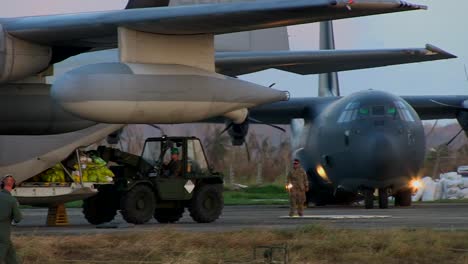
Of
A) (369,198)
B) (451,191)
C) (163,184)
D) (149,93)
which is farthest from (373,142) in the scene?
(451,191)

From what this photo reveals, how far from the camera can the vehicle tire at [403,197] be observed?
32.7 m

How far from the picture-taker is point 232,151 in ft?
169

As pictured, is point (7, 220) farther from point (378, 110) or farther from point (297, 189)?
point (378, 110)

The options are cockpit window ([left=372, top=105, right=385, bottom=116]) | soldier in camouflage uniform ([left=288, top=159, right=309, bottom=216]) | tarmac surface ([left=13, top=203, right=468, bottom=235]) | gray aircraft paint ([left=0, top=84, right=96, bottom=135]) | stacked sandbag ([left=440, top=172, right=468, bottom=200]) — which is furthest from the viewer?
stacked sandbag ([left=440, top=172, right=468, bottom=200])

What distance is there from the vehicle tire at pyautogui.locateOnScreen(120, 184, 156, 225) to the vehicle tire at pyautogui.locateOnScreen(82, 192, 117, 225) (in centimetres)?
113

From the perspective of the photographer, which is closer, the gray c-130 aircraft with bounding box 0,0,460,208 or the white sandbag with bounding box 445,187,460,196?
the gray c-130 aircraft with bounding box 0,0,460,208

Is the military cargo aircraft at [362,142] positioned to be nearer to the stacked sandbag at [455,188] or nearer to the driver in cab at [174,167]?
the driver in cab at [174,167]

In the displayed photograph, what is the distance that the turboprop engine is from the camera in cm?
1923

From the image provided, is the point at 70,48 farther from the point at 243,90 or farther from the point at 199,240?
the point at 199,240

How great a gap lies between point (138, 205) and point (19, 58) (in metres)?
3.99

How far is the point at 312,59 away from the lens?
A: 25594 mm

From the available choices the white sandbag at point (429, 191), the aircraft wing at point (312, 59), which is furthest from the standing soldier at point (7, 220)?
the white sandbag at point (429, 191)

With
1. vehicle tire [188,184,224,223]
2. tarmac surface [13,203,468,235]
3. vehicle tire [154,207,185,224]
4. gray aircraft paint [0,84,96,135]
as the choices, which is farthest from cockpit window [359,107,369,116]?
gray aircraft paint [0,84,96,135]

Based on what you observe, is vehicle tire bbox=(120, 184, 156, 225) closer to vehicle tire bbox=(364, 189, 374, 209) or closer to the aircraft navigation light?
vehicle tire bbox=(364, 189, 374, 209)
